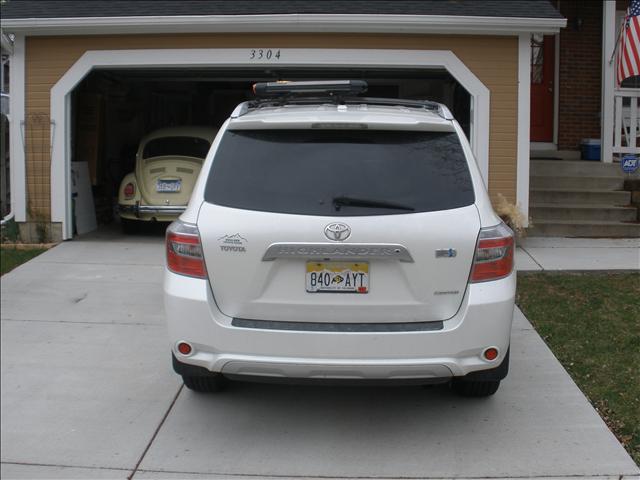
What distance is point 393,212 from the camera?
3.88 m

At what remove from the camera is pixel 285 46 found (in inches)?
383

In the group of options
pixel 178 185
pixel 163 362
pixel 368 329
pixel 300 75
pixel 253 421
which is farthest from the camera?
pixel 300 75

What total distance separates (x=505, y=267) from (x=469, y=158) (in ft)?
2.19

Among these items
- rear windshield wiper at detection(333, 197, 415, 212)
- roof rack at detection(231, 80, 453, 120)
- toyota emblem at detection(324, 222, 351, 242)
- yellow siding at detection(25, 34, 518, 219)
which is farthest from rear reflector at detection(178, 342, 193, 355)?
yellow siding at detection(25, 34, 518, 219)

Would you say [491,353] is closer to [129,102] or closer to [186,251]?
[186,251]

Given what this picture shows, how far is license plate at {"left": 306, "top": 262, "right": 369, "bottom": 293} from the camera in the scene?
384cm

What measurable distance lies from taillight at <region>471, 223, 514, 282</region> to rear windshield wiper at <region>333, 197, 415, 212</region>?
0.43 m

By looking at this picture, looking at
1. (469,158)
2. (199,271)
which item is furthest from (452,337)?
(199,271)

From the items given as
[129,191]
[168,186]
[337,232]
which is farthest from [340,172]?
[129,191]

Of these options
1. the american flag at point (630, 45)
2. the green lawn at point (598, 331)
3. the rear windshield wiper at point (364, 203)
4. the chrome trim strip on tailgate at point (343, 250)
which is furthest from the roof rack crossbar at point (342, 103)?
the american flag at point (630, 45)

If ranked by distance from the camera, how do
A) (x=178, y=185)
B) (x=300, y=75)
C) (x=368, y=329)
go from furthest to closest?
(x=300, y=75), (x=178, y=185), (x=368, y=329)

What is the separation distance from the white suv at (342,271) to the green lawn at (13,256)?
5.21 meters

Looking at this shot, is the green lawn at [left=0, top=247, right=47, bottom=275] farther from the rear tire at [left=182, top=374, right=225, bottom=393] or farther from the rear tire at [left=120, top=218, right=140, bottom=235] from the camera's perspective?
the rear tire at [left=182, top=374, right=225, bottom=393]

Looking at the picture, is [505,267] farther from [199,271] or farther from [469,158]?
[199,271]
